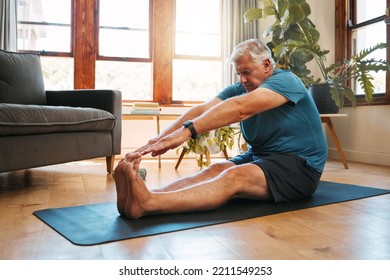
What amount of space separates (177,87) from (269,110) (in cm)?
320

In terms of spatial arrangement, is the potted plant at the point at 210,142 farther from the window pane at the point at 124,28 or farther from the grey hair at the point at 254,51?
the window pane at the point at 124,28

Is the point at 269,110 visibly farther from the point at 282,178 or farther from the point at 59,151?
the point at 59,151

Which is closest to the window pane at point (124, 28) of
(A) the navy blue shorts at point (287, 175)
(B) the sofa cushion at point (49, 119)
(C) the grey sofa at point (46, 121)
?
(C) the grey sofa at point (46, 121)

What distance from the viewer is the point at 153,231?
129 centimetres

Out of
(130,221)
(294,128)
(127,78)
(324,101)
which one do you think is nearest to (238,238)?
(130,221)

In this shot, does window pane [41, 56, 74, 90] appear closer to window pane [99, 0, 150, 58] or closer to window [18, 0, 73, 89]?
window [18, 0, 73, 89]

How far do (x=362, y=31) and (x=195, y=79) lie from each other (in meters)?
1.93

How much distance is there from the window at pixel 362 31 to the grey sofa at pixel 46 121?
8.28ft

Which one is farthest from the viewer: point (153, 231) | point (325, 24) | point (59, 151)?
point (325, 24)

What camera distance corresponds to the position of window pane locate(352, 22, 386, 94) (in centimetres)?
382

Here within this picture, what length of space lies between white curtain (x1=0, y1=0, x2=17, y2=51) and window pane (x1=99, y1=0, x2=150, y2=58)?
0.91 meters

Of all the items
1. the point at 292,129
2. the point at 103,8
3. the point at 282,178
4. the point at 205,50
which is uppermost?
the point at 103,8

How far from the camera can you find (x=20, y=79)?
111 inches
